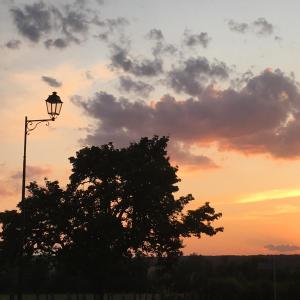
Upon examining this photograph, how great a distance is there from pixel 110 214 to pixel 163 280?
45.8ft

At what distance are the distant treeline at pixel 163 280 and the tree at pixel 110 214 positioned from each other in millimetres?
1573

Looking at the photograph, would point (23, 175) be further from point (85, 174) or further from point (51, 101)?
point (85, 174)

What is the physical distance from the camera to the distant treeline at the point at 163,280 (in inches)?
1939

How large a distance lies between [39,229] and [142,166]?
948cm

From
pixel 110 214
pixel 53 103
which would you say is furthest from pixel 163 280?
pixel 53 103

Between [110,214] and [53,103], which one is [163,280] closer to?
[110,214]

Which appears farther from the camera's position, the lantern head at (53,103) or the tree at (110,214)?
the tree at (110,214)

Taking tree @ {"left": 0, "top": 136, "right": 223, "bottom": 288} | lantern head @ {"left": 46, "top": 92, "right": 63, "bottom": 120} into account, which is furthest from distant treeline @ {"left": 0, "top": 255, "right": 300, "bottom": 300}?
lantern head @ {"left": 46, "top": 92, "right": 63, "bottom": 120}

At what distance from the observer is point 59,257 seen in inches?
1880

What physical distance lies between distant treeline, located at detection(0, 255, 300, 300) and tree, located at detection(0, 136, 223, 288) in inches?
61.9

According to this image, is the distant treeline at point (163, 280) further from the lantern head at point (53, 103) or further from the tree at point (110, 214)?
the lantern head at point (53, 103)

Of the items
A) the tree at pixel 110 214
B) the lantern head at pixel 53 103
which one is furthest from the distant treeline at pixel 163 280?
the lantern head at pixel 53 103

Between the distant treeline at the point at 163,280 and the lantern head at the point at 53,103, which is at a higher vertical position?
the lantern head at the point at 53,103

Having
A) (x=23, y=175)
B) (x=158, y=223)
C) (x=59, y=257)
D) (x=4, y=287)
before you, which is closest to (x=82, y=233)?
(x=59, y=257)
